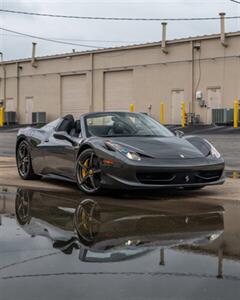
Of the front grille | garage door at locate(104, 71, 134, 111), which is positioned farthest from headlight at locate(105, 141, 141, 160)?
garage door at locate(104, 71, 134, 111)

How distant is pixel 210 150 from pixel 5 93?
38007 mm

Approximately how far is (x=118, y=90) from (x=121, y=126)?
2884 cm

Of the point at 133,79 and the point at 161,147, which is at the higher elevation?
the point at 133,79

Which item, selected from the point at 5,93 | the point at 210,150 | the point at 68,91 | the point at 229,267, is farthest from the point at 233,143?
the point at 5,93

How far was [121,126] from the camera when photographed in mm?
8086

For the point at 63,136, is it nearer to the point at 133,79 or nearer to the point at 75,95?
the point at 133,79

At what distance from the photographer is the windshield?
26.1ft

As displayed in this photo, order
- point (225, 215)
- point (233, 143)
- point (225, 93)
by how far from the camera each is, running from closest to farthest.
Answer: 1. point (225, 215)
2. point (233, 143)
3. point (225, 93)

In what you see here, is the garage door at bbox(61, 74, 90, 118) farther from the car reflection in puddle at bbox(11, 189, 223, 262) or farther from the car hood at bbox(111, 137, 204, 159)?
the car reflection in puddle at bbox(11, 189, 223, 262)

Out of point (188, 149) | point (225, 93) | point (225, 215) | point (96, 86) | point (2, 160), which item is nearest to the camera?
point (225, 215)

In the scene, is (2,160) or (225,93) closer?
(2,160)

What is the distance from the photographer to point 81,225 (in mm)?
5500

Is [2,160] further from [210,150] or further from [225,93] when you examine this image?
[225,93]

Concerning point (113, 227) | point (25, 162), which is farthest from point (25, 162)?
point (113, 227)
